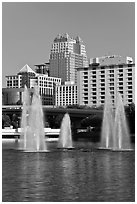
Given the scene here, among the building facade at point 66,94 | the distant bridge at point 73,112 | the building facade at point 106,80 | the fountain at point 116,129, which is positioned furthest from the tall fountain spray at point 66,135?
the building facade at point 66,94

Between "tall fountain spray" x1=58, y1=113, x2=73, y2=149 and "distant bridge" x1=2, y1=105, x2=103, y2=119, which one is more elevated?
"distant bridge" x1=2, y1=105, x2=103, y2=119

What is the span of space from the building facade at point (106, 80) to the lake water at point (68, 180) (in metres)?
108

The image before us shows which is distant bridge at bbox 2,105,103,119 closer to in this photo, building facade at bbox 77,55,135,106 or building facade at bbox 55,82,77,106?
building facade at bbox 77,55,135,106

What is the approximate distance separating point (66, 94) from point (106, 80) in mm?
38446

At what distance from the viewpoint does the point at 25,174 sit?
87.0 ft

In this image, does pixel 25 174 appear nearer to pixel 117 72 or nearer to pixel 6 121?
pixel 6 121

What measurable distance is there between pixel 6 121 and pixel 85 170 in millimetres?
79600

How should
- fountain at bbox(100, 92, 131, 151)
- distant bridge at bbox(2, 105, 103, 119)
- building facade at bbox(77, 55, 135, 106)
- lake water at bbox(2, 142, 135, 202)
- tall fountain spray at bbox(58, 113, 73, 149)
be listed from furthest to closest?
building facade at bbox(77, 55, 135, 106), distant bridge at bbox(2, 105, 103, 119), tall fountain spray at bbox(58, 113, 73, 149), fountain at bbox(100, 92, 131, 151), lake water at bbox(2, 142, 135, 202)

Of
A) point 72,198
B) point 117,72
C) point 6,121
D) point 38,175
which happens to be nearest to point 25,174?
point 38,175

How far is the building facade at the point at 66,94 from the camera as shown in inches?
7180

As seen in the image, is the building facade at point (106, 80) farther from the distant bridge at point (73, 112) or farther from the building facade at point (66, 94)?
the distant bridge at point (73, 112)

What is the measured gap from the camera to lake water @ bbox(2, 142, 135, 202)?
20.1m

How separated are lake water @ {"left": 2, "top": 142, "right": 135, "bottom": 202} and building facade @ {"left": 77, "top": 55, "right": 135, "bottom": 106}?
107741 mm

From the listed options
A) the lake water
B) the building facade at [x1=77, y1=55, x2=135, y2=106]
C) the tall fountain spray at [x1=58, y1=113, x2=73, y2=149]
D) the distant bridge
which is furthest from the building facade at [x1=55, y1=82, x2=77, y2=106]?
the lake water
